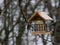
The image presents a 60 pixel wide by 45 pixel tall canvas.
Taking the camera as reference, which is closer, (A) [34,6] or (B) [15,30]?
(A) [34,6]

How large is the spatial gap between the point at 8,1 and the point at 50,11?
559 millimetres

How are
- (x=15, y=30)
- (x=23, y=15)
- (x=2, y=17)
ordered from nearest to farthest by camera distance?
(x=23, y=15) < (x=2, y=17) < (x=15, y=30)

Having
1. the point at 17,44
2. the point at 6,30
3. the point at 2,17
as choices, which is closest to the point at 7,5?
the point at 2,17

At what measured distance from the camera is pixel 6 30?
7.47 ft

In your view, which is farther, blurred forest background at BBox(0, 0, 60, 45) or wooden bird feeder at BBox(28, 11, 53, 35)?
blurred forest background at BBox(0, 0, 60, 45)

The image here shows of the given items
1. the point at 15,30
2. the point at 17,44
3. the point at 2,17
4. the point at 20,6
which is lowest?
the point at 17,44

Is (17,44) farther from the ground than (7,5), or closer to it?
closer to it

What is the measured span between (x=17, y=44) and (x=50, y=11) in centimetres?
64

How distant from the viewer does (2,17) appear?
7.51ft

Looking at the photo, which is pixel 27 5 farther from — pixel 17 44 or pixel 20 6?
pixel 17 44

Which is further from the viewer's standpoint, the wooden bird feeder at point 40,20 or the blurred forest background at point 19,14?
the blurred forest background at point 19,14

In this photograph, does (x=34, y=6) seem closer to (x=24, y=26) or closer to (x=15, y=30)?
(x=24, y=26)

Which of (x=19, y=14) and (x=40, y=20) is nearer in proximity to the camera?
(x=40, y=20)

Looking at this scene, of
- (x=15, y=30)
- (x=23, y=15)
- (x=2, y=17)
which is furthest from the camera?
(x=15, y=30)
